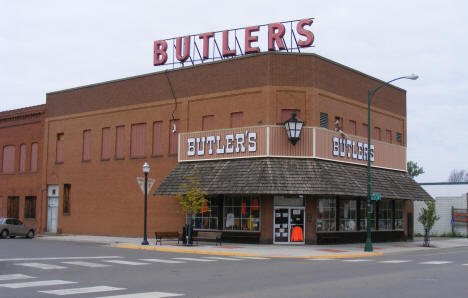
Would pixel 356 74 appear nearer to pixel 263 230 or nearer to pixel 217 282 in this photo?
pixel 263 230

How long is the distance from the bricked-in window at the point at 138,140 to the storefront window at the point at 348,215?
1351 cm

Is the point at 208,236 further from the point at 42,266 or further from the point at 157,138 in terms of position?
the point at 42,266

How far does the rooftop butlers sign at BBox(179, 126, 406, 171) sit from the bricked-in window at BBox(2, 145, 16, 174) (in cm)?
2021

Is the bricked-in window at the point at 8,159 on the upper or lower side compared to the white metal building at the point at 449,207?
upper

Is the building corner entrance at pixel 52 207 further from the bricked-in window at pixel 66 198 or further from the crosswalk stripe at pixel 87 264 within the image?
the crosswalk stripe at pixel 87 264

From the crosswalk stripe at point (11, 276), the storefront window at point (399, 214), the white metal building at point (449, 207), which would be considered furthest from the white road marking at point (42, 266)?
the white metal building at point (449, 207)

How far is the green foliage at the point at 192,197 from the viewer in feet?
99.1

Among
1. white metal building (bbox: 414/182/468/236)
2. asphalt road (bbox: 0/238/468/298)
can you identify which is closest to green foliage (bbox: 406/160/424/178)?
white metal building (bbox: 414/182/468/236)

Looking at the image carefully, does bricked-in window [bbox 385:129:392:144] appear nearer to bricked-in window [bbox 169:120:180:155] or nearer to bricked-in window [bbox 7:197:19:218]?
bricked-in window [bbox 169:120:180:155]

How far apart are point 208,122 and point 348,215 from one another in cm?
1005

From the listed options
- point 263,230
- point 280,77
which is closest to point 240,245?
point 263,230

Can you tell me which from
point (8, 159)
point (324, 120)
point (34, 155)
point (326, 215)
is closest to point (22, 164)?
point (34, 155)

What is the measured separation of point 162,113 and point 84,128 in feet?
26.4

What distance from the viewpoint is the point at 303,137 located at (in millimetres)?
31766
